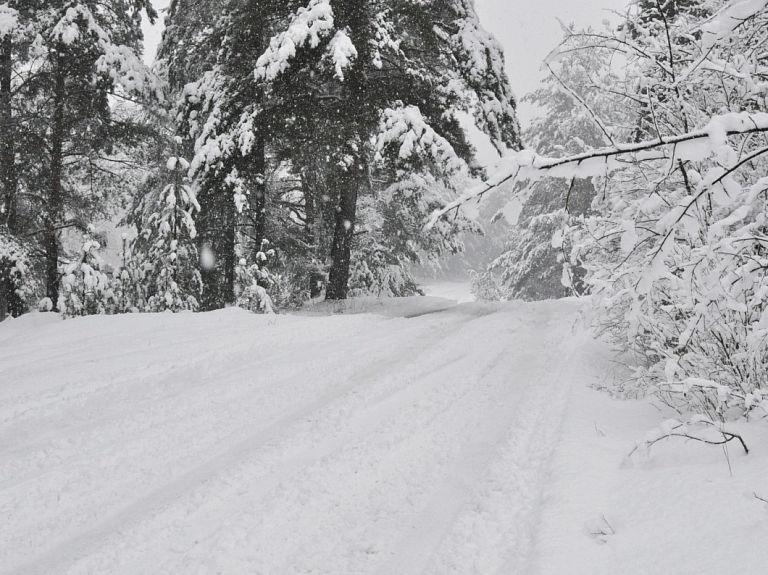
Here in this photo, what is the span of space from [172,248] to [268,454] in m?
8.18

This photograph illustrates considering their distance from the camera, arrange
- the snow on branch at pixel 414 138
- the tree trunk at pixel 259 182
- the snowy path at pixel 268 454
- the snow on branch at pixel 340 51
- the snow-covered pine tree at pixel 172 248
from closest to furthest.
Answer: the snowy path at pixel 268 454 < the snow on branch at pixel 340 51 < the snow on branch at pixel 414 138 < the snow-covered pine tree at pixel 172 248 < the tree trunk at pixel 259 182

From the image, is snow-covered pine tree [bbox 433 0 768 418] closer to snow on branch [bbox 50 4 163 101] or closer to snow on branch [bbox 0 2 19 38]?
snow on branch [bbox 50 4 163 101]

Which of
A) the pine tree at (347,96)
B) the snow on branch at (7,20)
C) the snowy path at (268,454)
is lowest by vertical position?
the snowy path at (268,454)

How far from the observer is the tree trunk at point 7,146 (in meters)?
10.1

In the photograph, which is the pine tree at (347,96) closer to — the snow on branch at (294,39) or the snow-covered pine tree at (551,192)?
the snow on branch at (294,39)

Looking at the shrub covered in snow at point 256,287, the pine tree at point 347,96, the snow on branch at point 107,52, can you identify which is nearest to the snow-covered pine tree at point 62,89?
the snow on branch at point 107,52

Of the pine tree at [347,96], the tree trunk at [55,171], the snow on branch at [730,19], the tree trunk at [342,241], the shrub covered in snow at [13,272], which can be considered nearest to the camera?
the snow on branch at [730,19]

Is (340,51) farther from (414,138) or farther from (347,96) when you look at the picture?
(347,96)

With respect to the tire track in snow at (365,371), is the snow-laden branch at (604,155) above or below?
above

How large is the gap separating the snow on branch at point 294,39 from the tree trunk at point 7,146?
20.4 feet

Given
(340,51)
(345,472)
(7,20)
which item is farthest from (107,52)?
(345,472)

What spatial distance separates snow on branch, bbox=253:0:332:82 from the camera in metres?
8.05

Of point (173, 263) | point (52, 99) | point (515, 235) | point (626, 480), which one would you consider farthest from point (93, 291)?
point (515, 235)

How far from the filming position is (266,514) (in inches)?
99.5
